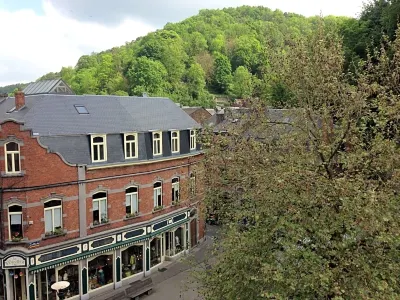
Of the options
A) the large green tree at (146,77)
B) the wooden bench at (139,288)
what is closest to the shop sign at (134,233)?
the wooden bench at (139,288)

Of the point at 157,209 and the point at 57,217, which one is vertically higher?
the point at 57,217

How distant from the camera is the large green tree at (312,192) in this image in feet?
27.9

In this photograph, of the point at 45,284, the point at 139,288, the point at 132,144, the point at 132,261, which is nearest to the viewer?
the point at 45,284

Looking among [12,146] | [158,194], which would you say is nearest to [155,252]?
[158,194]

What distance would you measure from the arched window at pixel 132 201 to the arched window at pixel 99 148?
2440 mm

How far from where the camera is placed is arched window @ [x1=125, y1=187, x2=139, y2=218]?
70.8 ft

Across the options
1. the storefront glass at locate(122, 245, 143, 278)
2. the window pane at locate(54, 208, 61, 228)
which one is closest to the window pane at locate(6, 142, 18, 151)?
the window pane at locate(54, 208, 61, 228)

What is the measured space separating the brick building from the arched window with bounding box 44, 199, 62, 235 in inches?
1.9

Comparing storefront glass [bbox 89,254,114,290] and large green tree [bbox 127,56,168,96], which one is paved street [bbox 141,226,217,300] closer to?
storefront glass [bbox 89,254,114,290]

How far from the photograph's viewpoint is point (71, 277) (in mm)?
19438

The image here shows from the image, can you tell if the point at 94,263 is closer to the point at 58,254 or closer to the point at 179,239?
the point at 58,254

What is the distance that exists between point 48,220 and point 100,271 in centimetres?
421

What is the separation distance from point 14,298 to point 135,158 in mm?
8812

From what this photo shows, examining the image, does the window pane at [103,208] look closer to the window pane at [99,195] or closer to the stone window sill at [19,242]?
the window pane at [99,195]
